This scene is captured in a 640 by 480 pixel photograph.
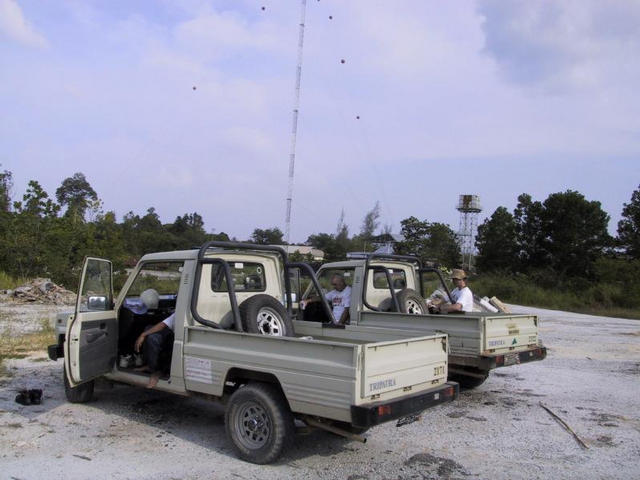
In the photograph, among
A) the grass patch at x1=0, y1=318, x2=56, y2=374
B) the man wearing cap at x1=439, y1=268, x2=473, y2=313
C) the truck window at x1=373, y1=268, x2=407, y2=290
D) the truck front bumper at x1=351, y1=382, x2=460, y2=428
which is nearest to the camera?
the truck front bumper at x1=351, y1=382, x2=460, y2=428

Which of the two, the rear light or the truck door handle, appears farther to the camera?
the truck door handle

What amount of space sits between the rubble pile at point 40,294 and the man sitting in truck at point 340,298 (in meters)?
14.3

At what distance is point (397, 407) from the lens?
4.42 m

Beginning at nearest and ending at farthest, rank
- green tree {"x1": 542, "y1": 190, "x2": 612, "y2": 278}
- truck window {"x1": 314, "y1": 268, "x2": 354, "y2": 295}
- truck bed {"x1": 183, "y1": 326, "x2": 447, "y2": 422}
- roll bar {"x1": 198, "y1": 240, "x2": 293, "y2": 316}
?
truck bed {"x1": 183, "y1": 326, "x2": 447, "y2": 422} < roll bar {"x1": 198, "y1": 240, "x2": 293, "y2": 316} < truck window {"x1": 314, "y1": 268, "x2": 354, "y2": 295} < green tree {"x1": 542, "y1": 190, "x2": 612, "y2": 278}

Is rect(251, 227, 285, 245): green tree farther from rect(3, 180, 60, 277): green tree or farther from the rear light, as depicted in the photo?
the rear light

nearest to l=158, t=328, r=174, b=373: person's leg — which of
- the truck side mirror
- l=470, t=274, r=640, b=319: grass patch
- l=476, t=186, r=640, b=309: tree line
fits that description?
the truck side mirror

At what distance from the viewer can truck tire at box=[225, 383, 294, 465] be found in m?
4.64

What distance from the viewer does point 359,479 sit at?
450cm

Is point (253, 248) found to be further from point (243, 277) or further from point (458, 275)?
point (458, 275)

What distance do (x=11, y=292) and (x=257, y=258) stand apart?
16974 mm

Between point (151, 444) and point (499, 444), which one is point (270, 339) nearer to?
point (151, 444)

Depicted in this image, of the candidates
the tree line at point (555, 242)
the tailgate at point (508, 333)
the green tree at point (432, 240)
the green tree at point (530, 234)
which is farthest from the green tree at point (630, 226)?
the tailgate at point (508, 333)

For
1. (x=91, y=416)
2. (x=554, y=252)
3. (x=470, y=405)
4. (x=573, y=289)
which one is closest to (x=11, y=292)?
(x=91, y=416)

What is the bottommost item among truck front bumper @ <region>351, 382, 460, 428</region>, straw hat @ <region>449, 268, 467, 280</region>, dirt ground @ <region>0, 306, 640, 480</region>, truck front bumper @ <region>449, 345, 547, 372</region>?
dirt ground @ <region>0, 306, 640, 480</region>
